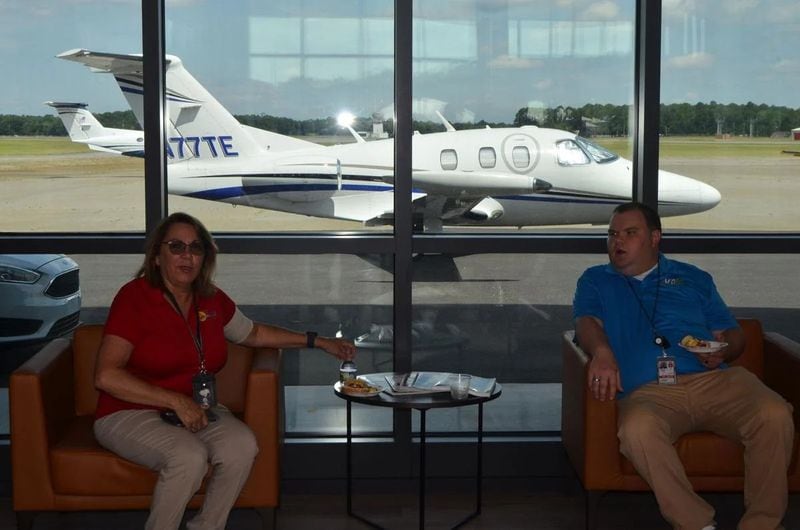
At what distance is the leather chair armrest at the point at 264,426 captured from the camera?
3301 mm

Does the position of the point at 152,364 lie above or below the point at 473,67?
below

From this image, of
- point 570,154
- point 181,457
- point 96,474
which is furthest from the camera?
point 570,154

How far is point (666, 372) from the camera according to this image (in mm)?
3439

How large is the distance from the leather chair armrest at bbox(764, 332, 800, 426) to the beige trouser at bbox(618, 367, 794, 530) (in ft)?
0.65

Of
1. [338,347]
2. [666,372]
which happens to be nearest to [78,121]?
[338,347]

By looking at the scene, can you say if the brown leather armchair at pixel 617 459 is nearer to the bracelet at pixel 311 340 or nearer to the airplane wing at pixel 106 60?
the bracelet at pixel 311 340

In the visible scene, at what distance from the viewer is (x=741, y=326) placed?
3.87 meters

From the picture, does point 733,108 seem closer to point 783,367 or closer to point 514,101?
point 514,101

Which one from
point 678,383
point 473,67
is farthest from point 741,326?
point 473,67

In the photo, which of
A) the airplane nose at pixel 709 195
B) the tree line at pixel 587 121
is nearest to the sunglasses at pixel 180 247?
the tree line at pixel 587 121

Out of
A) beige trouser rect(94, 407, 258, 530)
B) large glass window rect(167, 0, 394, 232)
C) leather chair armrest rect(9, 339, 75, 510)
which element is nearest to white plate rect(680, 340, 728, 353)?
large glass window rect(167, 0, 394, 232)

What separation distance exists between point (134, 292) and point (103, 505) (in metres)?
0.68

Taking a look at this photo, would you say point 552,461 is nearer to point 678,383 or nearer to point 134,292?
point 678,383

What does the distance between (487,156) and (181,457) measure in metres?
1.86
